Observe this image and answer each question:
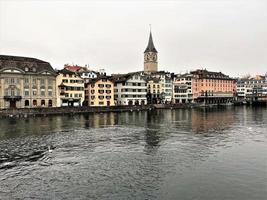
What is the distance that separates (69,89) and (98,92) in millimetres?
11545

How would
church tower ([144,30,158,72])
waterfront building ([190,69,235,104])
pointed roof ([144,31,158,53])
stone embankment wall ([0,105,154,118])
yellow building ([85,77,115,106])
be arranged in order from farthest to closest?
1. pointed roof ([144,31,158,53])
2. church tower ([144,30,158,72])
3. waterfront building ([190,69,235,104])
4. yellow building ([85,77,115,106])
5. stone embankment wall ([0,105,154,118])

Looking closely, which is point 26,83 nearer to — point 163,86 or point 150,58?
point 163,86

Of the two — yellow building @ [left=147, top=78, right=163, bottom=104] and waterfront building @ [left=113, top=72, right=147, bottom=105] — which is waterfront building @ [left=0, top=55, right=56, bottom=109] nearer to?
waterfront building @ [left=113, top=72, right=147, bottom=105]

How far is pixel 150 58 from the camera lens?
176 metres

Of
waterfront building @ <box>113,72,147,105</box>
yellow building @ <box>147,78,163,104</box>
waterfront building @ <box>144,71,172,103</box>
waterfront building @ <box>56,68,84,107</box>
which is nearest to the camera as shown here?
waterfront building @ <box>56,68,84,107</box>

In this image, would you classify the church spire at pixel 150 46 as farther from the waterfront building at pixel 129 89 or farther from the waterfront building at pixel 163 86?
the waterfront building at pixel 129 89

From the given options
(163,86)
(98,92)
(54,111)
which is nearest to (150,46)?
(163,86)

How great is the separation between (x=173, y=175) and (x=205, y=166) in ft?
12.9

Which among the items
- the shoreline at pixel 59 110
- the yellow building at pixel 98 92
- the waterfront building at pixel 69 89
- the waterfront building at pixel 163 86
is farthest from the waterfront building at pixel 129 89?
the waterfront building at pixel 69 89

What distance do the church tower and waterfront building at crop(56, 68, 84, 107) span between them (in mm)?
76421

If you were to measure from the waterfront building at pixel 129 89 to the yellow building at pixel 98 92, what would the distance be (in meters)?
7.16

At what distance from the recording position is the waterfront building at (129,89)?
120 metres

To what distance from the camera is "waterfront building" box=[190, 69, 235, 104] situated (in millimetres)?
167913

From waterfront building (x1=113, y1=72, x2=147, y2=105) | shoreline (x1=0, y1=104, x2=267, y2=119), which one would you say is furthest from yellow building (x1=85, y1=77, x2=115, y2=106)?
shoreline (x1=0, y1=104, x2=267, y2=119)
